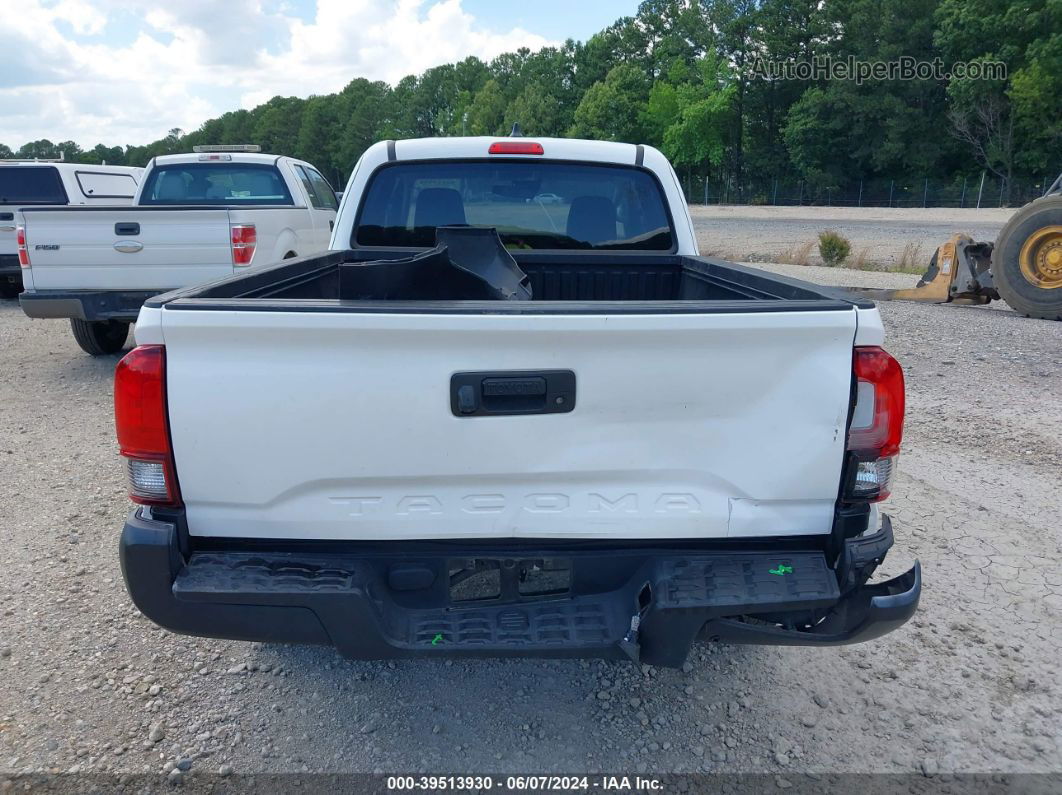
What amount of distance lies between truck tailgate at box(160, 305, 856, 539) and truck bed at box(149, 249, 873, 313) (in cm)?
6

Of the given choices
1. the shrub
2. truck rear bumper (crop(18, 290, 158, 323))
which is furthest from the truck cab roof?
the shrub

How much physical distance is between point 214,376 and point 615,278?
2.62 metres

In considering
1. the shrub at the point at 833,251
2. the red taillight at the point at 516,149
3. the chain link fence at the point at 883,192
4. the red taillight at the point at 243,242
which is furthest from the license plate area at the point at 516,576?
the chain link fence at the point at 883,192

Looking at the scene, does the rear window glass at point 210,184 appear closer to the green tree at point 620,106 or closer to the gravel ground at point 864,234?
the gravel ground at point 864,234

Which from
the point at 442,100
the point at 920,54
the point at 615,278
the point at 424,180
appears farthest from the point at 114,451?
the point at 442,100

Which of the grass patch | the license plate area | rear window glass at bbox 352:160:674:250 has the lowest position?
the grass patch

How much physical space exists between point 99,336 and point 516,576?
7745 mm

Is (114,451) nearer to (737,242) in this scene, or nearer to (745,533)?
(745,533)

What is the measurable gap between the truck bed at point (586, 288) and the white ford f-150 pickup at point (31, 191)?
35.6ft

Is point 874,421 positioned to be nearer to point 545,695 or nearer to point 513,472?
point 513,472

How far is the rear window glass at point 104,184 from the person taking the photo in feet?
46.1

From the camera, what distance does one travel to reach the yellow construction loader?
969 centimetres

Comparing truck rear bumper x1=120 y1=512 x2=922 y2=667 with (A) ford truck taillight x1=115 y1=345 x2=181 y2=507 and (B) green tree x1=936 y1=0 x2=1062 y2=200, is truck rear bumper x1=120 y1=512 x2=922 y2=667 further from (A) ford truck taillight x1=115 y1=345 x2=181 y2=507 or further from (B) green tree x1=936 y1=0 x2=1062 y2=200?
(B) green tree x1=936 y1=0 x2=1062 y2=200

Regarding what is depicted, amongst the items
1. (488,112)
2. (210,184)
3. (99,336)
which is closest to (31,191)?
(210,184)
